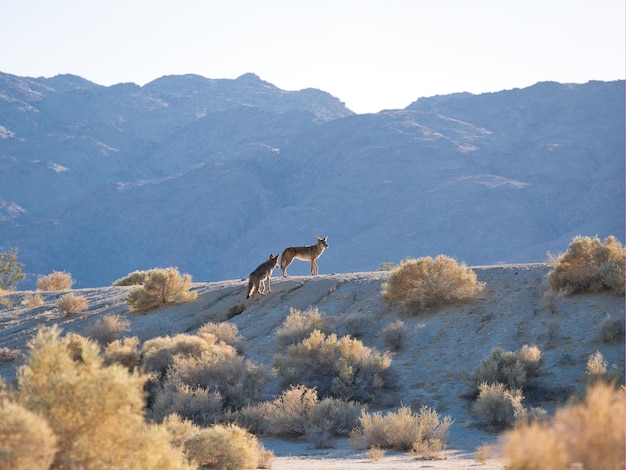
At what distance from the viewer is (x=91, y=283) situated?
12012 centimetres

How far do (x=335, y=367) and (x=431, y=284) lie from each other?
186 inches

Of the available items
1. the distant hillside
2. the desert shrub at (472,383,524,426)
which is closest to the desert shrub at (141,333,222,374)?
the desert shrub at (472,383,524,426)

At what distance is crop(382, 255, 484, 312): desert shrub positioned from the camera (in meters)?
21.6

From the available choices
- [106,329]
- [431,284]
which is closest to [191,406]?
[431,284]

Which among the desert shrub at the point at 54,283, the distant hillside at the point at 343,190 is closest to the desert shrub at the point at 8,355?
the desert shrub at the point at 54,283

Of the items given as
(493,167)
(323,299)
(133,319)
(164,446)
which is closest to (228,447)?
(164,446)

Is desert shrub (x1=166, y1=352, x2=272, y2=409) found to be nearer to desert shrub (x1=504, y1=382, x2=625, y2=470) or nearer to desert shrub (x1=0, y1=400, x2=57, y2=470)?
desert shrub (x1=0, y1=400, x2=57, y2=470)

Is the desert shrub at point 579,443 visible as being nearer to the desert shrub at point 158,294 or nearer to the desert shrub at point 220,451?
the desert shrub at point 220,451

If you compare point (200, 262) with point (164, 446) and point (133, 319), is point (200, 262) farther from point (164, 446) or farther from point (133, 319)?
point (164, 446)

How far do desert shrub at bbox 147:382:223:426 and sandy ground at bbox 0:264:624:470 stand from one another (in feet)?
4.75

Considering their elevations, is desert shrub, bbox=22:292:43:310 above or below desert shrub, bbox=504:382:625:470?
above

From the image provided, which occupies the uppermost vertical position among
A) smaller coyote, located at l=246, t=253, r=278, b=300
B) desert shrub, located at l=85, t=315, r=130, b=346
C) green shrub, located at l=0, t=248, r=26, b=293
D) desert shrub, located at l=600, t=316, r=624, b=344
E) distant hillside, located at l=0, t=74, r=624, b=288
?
distant hillside, located at l=0, t=74, r=624, b=288

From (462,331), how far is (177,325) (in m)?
8.00

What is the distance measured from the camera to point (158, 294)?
2627 centimetres
